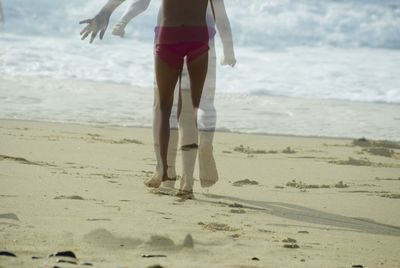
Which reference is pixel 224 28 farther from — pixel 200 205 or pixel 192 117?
pixel 200 205

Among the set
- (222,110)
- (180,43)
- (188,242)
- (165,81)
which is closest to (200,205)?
(165,81)

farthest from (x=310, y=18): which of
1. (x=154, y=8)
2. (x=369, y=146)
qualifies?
(x=369, y=146)

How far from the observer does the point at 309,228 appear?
18.5ft

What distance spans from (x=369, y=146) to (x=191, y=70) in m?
3.92

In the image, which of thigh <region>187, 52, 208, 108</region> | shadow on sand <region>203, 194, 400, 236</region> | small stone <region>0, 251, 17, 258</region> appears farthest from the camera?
thigh <region>187, 52, 208, 108</region>

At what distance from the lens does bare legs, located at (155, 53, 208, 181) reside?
6.37 metres

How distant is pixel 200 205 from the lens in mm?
6184

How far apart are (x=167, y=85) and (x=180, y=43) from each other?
0.32 m

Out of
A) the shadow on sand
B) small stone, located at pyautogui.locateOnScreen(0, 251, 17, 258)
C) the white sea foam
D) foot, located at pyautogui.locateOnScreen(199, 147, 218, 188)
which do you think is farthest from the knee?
the white sea foam

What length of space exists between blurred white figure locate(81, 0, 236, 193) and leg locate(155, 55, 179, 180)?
0.39 ft

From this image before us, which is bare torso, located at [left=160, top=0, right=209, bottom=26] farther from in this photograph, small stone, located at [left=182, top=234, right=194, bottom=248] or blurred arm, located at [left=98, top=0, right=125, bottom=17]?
small stone, located at [left=182, top=234, right=194, bottom=248]

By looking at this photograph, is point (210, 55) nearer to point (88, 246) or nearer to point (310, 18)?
point (88, 246)

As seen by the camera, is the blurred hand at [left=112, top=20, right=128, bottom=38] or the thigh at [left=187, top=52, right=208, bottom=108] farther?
the blurred hand at [left=112, top=20, right=128, bottom=38]

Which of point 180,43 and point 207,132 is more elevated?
point 180,43
